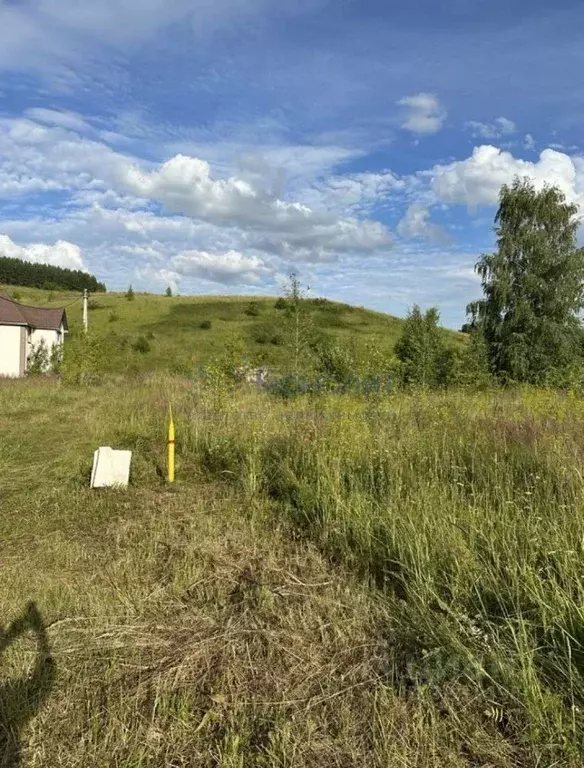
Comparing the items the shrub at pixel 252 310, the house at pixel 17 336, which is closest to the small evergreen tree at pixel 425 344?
the house at pixel 17 336

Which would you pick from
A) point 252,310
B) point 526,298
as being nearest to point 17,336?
point 252,310

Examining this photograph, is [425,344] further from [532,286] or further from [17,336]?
[17,336]

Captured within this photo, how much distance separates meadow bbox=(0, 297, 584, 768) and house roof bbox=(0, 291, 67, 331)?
119ft

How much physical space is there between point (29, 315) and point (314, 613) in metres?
45.9

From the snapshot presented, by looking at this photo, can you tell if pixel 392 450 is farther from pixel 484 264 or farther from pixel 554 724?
pixel 484 264

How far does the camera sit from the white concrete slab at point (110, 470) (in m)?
7.07

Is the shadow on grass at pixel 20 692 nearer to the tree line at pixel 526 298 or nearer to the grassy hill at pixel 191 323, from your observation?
the tree line at pixel 526 298

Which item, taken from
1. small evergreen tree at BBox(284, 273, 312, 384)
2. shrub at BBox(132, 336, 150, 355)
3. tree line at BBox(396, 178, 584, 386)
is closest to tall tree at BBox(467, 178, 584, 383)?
tree line at BBox(396, 178, 584, 386)

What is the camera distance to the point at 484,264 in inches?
1040

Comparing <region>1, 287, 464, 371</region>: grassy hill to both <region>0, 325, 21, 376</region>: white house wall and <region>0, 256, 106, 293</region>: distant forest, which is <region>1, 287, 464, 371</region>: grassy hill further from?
<region>0, 256, 106, 293</region>: distant forest

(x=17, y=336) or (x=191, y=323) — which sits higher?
(x=191, y=323)

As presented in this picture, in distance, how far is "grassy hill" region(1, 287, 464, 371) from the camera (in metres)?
41.9

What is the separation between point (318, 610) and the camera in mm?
3443

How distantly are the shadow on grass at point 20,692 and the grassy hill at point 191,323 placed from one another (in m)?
28.7
